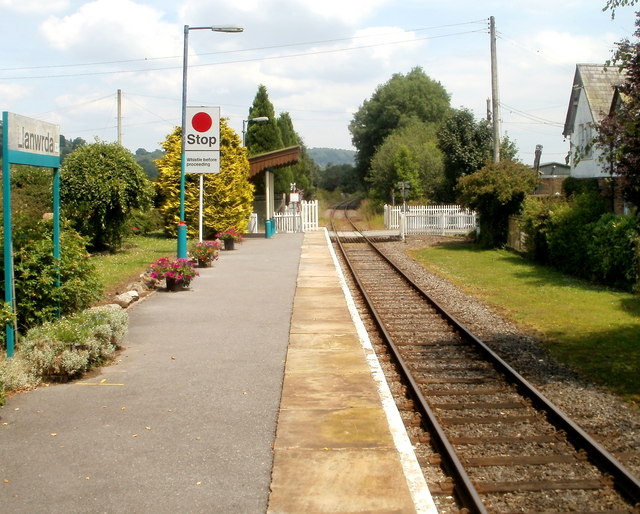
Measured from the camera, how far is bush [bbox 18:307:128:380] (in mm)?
8227

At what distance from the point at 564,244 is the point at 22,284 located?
15.8 meters

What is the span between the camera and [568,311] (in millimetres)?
14320

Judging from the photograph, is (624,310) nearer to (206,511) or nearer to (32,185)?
(206,511)

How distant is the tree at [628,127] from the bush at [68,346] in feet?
20.7

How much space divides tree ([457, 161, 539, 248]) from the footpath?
1864 centimetres

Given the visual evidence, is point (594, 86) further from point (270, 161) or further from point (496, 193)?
point (270, 161)

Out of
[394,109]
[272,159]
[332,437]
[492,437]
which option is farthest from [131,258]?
[394,109]

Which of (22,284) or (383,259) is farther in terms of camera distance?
(383,259)

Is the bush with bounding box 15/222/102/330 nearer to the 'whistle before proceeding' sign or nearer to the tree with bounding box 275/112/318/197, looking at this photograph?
the 'whistle before proceeding' sign

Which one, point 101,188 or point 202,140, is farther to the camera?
point 202,140

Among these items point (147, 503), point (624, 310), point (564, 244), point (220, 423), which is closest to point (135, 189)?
point (564, 244)

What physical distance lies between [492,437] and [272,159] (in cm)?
3014

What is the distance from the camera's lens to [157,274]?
1584cm

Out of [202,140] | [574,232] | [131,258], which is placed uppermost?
[202,140]
